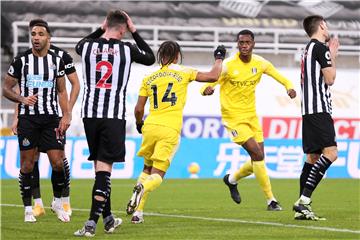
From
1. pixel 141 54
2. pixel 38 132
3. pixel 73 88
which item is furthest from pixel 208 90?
pixel 141 54

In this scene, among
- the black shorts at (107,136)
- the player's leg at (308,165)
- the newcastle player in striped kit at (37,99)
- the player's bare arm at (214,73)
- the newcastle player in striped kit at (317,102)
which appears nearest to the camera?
the black shorts at (107,136)

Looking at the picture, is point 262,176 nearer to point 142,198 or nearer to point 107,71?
point 142,198

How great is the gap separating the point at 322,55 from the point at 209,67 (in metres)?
20.8

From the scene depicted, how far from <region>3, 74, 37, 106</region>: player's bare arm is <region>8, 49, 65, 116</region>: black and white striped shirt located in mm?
68

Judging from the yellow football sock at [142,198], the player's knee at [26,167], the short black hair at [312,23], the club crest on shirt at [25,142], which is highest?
the short black hair at [312,23]

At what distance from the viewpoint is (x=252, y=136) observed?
47.0 feet

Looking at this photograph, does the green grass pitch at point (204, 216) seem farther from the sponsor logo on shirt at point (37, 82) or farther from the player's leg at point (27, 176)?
the sponsor logo on shirt at point (37, 82)

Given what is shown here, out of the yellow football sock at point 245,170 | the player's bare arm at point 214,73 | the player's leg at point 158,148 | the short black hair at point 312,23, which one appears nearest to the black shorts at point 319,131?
the short black hair at point 312,23

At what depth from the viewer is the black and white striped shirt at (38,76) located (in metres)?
12.1

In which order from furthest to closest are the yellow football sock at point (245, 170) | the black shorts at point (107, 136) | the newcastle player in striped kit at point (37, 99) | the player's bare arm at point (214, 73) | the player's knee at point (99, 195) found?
the yellow football sock at point (245, 170) → the newcastle player in striped kit at point (37, 99) → the player's bare arm at point (214, 73) → the black shorts at point (107, 136) → the player's knee at point (99, 195)

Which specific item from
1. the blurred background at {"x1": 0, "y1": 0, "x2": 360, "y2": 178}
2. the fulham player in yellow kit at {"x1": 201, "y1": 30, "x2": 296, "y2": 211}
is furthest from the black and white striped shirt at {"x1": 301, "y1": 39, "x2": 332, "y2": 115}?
the blurred background at {"x1": 0, "y1": 0, "x2": 360, "y2": 178}

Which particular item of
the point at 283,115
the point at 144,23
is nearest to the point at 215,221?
the point at 283,115

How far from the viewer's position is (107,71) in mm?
10531

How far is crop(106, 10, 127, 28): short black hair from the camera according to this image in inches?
407
